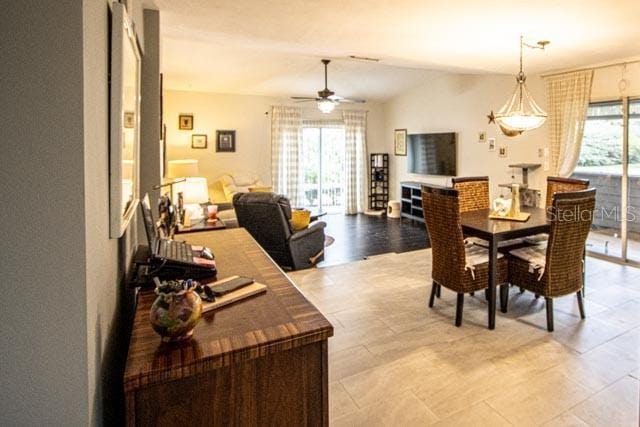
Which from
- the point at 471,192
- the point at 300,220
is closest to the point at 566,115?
the point at 471,192

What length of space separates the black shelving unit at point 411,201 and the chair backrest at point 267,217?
3.79 meters

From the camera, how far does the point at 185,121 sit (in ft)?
24.9

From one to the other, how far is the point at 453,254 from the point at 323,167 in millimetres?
6166

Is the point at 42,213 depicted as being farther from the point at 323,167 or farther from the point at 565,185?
the point at 323,167

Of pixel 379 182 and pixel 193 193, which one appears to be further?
pixel 379 182

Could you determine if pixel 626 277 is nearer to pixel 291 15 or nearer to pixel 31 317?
pixel 291 15

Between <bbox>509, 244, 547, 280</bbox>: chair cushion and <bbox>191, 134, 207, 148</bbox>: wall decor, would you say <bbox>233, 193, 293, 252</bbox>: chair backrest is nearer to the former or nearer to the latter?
<bbox>509, 244, 547, 280</bbox>: chair cushion

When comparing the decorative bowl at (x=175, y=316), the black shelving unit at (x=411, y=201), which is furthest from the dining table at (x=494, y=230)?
the black shelving unit at (x=411, y=201)

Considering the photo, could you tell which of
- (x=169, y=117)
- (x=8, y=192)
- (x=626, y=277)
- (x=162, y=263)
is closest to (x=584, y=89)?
(x=626, y=277)

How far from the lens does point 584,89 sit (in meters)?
4.99

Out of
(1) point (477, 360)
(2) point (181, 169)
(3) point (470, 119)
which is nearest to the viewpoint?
(1) point (477, 360)

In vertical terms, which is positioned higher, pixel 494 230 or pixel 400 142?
pixel 400 142

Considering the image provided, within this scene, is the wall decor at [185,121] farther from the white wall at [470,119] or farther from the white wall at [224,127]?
the white wall at [470,119]

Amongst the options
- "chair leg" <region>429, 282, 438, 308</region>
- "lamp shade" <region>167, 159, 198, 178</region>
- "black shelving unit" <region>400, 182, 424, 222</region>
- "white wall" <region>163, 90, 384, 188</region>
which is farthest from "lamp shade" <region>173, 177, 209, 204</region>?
"black shelving unit" <region>400, 182, 424, 222</region>
